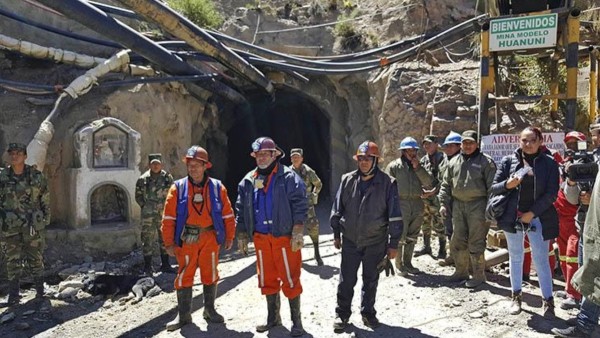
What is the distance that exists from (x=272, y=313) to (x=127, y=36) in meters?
5.28

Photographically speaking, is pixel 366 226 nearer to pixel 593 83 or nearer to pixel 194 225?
pixel 194 225

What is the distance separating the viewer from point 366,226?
175 inches

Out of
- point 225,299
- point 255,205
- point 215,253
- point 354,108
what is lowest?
point 225,299

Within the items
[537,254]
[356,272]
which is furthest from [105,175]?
[537,254]

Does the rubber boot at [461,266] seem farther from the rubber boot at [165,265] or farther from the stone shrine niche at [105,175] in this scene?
the stone shrine niche at [105,175]

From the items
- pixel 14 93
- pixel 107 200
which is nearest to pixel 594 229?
pixel 107 200

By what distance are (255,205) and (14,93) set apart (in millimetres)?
6819

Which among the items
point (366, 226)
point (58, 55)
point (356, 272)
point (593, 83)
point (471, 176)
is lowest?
point (356, 272)

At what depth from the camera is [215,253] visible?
4.99m

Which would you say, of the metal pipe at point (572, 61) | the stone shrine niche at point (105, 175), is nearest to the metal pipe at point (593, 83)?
the metal pipe at point (572, 61)

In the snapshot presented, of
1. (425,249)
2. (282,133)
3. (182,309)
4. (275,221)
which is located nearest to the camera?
(275,221)

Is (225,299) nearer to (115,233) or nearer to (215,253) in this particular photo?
(215,253)

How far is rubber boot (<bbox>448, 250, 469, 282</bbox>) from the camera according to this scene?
18.7ft

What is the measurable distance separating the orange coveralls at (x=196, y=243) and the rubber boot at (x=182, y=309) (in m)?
0.10
